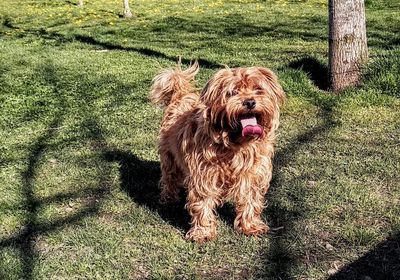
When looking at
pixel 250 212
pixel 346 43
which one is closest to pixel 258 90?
pixel 250 212

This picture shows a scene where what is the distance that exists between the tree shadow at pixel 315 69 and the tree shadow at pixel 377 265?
4.06 metres

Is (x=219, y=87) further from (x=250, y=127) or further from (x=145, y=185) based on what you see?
(x=145, y=185)

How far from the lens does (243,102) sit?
3.54m

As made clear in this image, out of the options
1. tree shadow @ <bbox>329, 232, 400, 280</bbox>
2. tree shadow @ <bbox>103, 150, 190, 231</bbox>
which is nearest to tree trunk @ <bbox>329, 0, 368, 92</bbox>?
tree shadow @ <bbox>103, 150, 190, 231</bbox>

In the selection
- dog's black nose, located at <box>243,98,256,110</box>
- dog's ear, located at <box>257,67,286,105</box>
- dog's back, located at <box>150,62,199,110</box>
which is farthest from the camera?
dog's back, located at <box>150,62,199,110</box>

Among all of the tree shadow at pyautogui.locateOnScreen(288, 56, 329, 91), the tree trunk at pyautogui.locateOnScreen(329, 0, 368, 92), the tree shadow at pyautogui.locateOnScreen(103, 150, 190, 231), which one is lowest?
the tree shadow at pyautogui.locateOnScreen(103, 150, 190, 231)

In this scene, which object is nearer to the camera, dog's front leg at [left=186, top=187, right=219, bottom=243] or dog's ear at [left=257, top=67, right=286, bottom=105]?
dog's ear at [left=257, top=67, right=286, bottom=105]

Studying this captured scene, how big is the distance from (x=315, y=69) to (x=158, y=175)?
3.79m

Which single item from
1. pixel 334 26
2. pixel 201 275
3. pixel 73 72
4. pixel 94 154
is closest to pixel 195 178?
pixel 201 275

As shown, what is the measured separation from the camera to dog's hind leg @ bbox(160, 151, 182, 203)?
16.4 feet

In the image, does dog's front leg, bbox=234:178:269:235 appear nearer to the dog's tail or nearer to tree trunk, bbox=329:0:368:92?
the dog's tail

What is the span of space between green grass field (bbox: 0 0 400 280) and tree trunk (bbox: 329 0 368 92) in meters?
0.20

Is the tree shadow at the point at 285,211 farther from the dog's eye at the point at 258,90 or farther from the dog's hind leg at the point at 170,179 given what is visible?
the dog's eye at the point at 258,90

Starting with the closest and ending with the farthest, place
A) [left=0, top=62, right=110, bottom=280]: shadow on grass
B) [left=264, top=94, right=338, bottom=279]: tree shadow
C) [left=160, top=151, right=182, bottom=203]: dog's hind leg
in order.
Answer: [left=264, top=94, right=338, bottom=279]: tree shadow → [left=0, top=62, right=110, bottom=280]: shadow on grass → [left=160, top=151, right=182, bottom=203]: dog's hind leg
